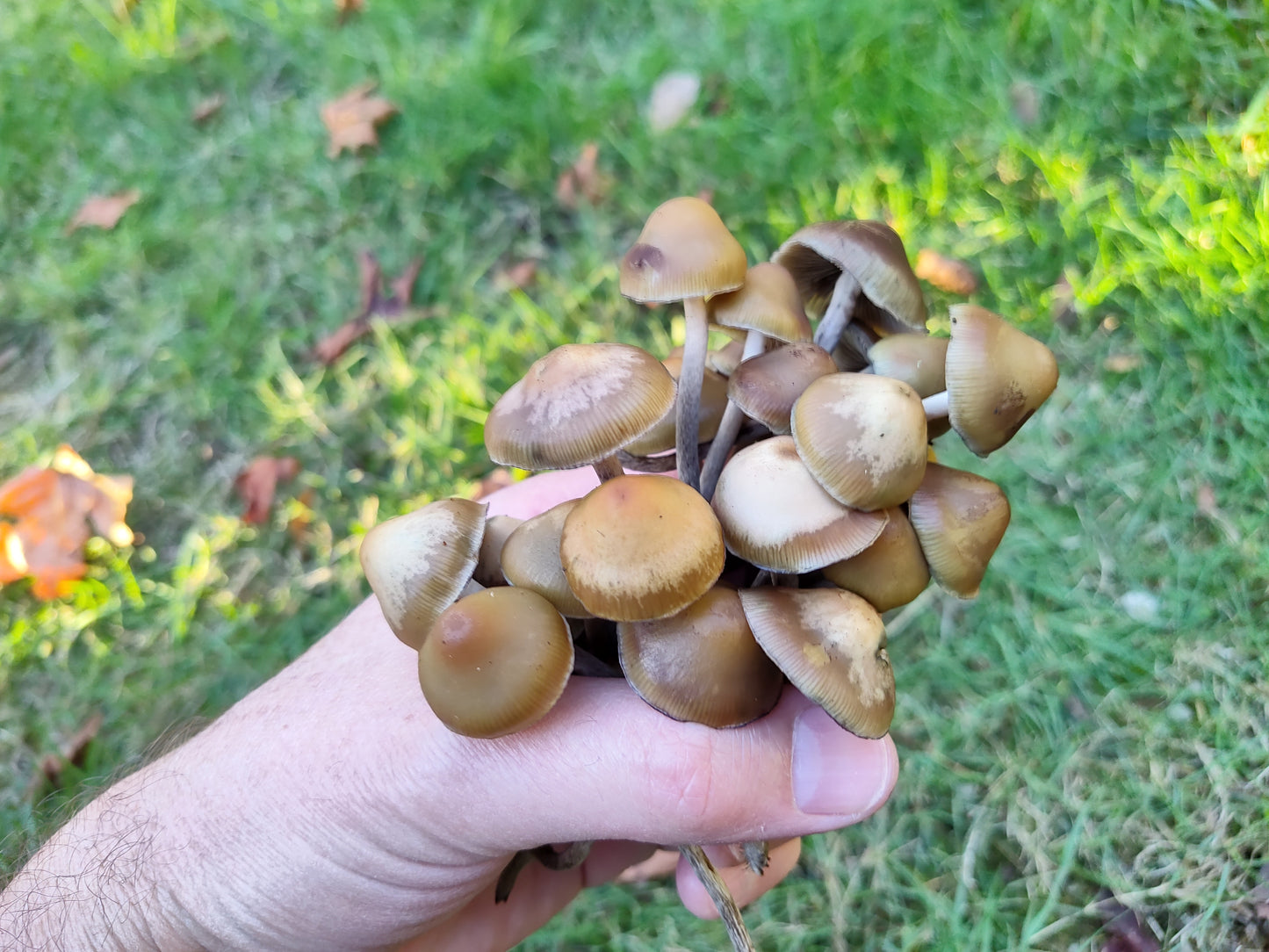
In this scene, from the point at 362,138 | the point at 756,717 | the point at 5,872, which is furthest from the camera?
the point at 362,138

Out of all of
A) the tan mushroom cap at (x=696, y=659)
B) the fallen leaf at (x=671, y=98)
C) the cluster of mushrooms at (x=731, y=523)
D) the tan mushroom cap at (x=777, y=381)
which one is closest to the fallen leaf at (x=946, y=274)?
the fallen leaf at (x=671, y=98)

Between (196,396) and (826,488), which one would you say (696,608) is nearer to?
(826,488)

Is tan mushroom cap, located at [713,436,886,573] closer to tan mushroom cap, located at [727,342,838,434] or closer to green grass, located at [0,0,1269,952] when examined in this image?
tan mushroom cap, located at [727,342,838,434]

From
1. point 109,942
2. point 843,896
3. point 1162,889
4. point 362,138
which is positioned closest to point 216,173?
point 362,138

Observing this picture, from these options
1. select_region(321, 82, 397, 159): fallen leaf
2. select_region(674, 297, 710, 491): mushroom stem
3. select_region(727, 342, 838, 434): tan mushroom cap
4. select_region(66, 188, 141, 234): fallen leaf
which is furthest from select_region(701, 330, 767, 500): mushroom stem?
select_region(66, 188, 141, 234): fallen leaf

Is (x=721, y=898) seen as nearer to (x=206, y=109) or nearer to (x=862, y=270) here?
(x=862, y=270)

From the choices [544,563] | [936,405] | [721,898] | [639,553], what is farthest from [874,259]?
[721,898]
